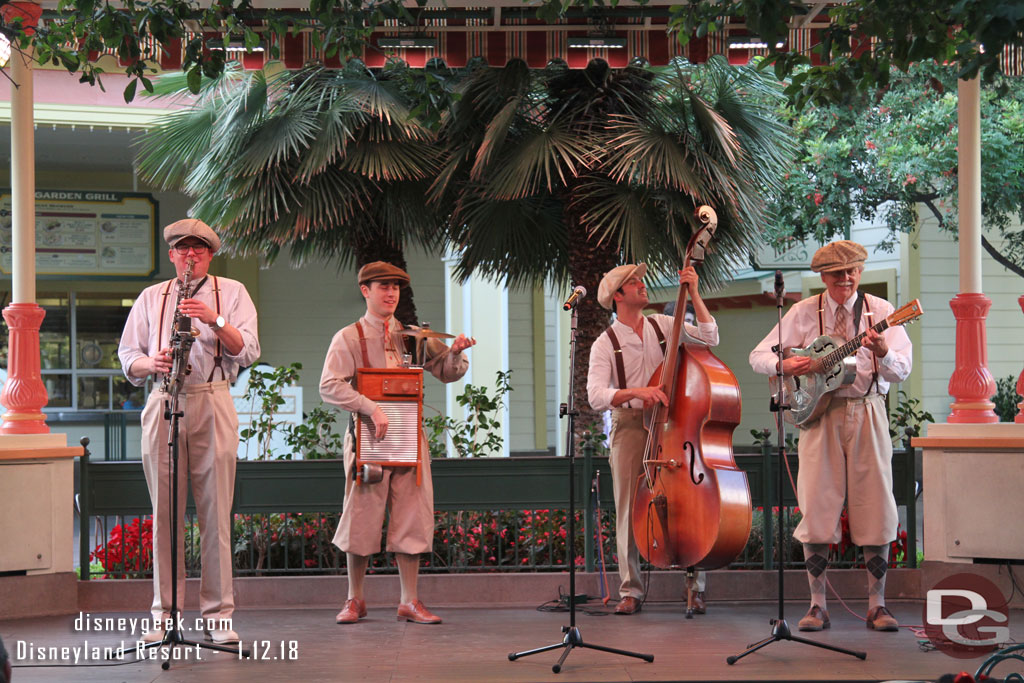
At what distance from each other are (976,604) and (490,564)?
10.7 ft

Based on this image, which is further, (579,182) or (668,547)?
(579,182)

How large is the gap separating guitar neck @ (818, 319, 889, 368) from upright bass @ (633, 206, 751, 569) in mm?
581

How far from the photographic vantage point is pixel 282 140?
8.33 meters

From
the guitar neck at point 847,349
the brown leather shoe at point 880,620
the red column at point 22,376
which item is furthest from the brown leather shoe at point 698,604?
the red column at point 22,376

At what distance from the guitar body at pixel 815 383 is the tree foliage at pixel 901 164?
23.2ft

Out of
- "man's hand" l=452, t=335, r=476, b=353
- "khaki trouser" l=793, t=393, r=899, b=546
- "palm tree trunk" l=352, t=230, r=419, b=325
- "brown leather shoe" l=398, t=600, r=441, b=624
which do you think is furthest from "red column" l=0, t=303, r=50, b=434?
"khaki trouser" l=793, t=393, r=899, b=546

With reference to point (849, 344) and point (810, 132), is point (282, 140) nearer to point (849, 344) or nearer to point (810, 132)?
point (849, 344)

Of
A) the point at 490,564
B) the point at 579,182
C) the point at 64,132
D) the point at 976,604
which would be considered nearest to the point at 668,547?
the point at 976,604

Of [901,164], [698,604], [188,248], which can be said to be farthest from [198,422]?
[901,164]

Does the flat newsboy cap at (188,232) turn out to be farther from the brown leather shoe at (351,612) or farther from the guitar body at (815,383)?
the guitar body at (815,383)

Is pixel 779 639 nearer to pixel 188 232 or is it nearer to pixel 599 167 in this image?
pixel 188 232

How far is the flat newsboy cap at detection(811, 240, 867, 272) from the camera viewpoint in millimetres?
6297

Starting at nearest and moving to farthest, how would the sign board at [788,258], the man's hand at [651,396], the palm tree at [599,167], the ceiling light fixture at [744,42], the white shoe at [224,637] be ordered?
the white shoe at [224,637], the man's hand at [651,396], the ceiling light fixture at [744,42], the palm tree at [599,167], the sign board at [788,258]

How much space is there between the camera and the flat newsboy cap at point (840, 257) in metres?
6.30
